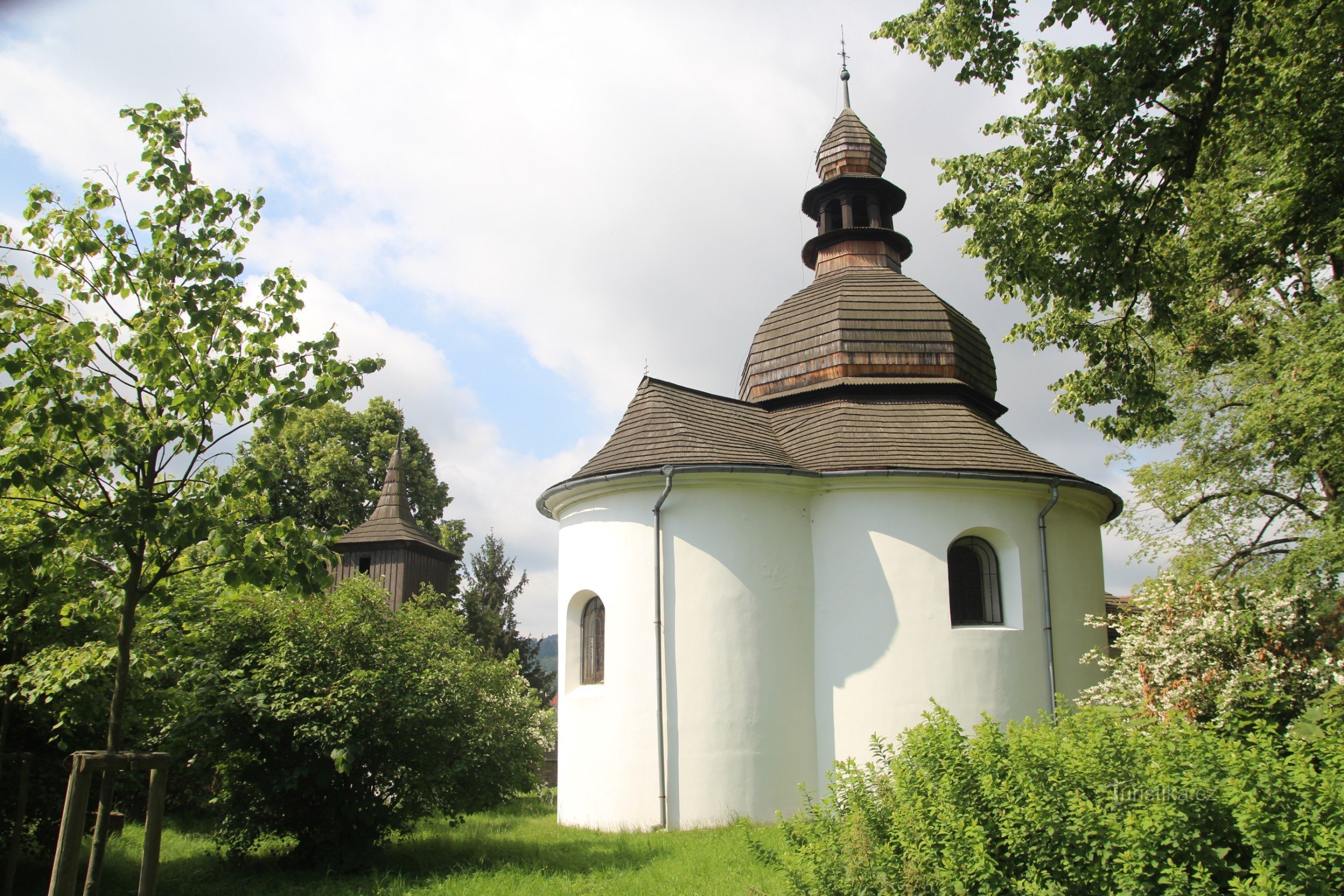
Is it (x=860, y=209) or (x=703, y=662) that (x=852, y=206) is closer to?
(x=860, y=209)

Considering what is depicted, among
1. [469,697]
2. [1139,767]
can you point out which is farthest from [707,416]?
[1139,767]

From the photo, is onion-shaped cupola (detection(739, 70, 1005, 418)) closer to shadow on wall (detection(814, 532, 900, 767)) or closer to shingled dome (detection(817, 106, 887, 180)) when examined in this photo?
shingled dome (detection(817, 106, 887, 180))

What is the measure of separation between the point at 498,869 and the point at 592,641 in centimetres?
436

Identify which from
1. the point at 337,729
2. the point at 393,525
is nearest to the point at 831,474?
the point at 337,729

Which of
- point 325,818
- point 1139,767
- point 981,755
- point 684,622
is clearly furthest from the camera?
point 684,622

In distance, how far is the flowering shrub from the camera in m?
9.54

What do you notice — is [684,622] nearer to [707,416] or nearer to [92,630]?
[707,416]

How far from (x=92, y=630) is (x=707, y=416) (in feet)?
29.1

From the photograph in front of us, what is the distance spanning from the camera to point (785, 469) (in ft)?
42.0

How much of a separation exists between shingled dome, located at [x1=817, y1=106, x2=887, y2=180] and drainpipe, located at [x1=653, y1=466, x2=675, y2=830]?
1040 centimetres

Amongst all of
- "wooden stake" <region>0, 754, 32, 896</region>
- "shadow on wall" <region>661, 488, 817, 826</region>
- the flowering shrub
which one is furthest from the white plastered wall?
"wooden stake" <region>0, 754, 32, 896</region>

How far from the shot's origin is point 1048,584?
13250mm

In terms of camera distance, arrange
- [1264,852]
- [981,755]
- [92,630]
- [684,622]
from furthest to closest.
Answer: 1. [684,622]
2. [92,630]
3. [981,755]
4. [1264,852]

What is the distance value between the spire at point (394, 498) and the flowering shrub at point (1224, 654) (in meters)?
20.9
